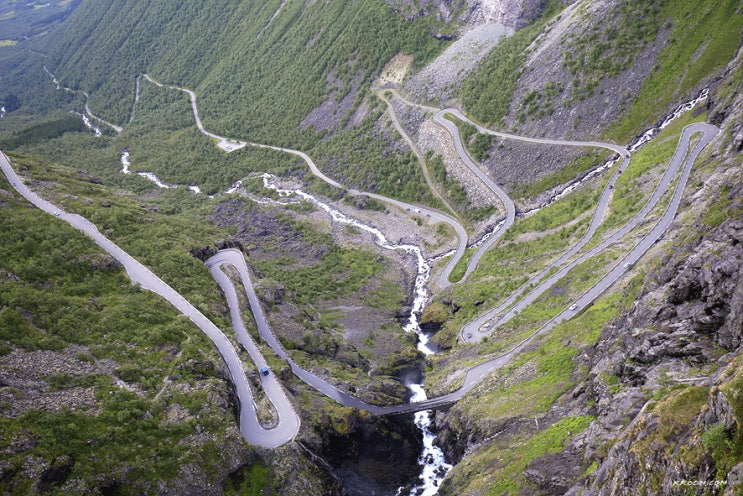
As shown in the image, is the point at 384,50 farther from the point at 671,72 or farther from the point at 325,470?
the point at 325,470

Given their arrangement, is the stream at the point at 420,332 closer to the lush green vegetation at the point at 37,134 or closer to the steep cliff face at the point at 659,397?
the steep cliff face at the point at 659,397

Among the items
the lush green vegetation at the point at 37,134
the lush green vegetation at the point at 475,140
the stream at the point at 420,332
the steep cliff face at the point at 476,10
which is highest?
the lush green vegetation at the point at 37,134

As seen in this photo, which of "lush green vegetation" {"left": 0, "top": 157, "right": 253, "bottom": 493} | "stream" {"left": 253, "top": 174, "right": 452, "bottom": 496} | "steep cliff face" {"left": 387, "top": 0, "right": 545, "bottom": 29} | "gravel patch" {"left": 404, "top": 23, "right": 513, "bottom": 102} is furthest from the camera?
"gravel patch" {"left": 404, "top": 23, "right": 513, "bottom": 102}

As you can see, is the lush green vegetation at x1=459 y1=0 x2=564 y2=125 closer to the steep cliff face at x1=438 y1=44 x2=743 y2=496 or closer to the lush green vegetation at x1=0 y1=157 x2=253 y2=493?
the steep cliff face at x1=438 y1=44 x2=743 y2=496

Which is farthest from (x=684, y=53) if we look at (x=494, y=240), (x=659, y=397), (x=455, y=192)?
(x=659, y=397)

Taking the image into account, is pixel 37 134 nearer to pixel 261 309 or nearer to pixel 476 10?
pixel 476 10

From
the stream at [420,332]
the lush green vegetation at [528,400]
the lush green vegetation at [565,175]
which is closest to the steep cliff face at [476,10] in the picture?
the lush green vegetation at [565,175]

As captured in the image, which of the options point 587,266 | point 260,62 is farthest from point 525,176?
point 260,62

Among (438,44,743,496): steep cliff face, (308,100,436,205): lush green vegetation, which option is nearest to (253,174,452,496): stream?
(438,44,743,496): steep cliff face
